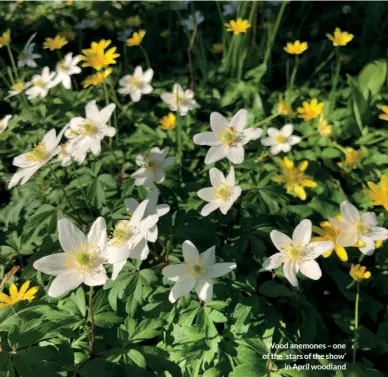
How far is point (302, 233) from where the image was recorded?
1.47 meters

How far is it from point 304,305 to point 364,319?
15.2 inches

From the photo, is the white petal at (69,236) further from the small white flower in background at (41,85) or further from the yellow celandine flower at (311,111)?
the yellow celandine flower at (311,111)

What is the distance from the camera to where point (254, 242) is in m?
1.69

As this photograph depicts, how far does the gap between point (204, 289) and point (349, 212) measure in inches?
25.8

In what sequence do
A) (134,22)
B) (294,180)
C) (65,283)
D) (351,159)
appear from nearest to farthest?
(65,283) → (294,180) → (351,159) → (134,22)

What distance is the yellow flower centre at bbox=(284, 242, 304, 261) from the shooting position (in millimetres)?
1438

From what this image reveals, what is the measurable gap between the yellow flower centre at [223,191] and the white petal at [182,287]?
378 mm

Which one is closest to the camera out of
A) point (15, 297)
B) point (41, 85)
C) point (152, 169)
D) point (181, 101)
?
point (15, 297)

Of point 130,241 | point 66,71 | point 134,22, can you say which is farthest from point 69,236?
point 134,22

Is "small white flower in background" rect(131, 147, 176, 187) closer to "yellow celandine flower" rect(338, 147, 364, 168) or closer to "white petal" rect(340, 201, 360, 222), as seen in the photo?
"white petal" rect(340, 201, 360, 222)

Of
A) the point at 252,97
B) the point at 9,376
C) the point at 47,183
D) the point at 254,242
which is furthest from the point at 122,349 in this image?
the point at 252,97

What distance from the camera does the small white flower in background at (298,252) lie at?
55.9 inches

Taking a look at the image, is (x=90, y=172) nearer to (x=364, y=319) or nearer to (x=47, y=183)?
(x=47, y=183)

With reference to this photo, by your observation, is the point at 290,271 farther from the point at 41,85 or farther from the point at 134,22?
the point at 134,22
